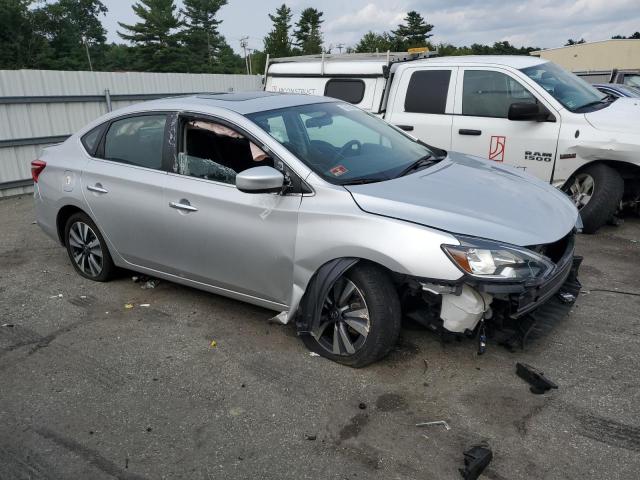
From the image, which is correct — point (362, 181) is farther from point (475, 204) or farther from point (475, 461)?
point (475, 461)

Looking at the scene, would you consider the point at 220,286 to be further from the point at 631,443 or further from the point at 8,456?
the point at 631,443

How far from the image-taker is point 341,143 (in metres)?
4.16

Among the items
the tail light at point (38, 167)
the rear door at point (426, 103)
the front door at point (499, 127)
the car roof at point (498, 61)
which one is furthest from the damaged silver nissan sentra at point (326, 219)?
the car roof at point (498, 61)

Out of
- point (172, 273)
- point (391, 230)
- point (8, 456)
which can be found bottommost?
point (8, 456)

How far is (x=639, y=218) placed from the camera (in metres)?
6.97

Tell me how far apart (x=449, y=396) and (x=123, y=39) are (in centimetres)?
7949

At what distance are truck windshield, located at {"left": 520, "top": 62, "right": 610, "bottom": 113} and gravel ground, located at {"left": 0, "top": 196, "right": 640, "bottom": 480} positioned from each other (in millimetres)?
2571

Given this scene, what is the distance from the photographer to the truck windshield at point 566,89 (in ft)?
20.9

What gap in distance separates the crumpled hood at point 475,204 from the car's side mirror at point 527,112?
2.30 meters

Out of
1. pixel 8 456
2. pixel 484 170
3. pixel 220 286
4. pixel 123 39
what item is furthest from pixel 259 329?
pixel 123 39

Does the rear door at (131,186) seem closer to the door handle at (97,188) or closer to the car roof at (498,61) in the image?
the door handle at (97,188)

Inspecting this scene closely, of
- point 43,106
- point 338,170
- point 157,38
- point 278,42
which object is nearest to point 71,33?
point 157,38

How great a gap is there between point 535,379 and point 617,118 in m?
4.03

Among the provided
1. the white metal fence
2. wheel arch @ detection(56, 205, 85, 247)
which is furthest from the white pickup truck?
the white metal fence
